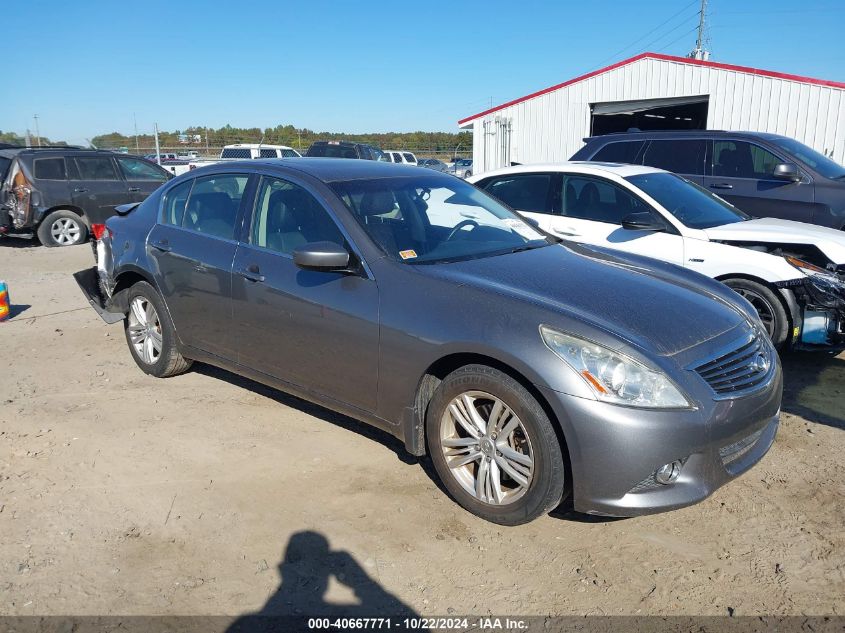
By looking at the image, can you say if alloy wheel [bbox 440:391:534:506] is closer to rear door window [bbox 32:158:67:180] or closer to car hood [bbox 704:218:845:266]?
car hood [bbox 704:218:845:266]

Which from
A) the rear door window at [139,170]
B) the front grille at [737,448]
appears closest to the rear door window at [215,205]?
the front grille at [737,448]

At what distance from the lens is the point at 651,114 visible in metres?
22.1

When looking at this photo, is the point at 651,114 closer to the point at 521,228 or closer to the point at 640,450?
the point at 521,228

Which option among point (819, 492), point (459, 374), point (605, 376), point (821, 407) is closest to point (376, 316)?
point (459, 374)

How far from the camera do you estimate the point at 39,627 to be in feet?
8.86

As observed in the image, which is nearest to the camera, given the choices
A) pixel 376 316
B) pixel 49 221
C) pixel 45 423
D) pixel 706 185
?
pixel 376 316

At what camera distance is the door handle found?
165 inches

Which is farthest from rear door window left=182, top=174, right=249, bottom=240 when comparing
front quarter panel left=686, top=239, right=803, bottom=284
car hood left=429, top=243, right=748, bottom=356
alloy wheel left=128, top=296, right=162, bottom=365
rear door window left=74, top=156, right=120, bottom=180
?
rear door window left=74, top=156, right=120, bottom=180

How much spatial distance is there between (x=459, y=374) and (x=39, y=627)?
202 centimetres

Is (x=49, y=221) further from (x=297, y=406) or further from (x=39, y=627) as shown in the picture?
(x=39, y=627)

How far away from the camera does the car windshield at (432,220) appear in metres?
3.92

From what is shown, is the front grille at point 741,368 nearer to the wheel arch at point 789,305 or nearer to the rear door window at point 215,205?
the wheel arch at point 789,305

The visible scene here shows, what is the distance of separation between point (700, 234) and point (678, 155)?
133 inches

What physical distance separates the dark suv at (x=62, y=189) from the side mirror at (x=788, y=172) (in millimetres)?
10665
